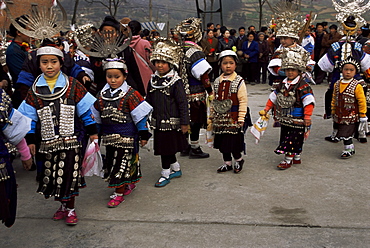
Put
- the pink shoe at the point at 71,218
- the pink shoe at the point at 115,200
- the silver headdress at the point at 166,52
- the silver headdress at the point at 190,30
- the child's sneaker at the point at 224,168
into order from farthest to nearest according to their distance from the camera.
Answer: the silver headdress at the point at 190,30 < the child's sneaker at the point at 224,168 < the silver headdress at the point at 166,52 < the pink shoe at the point at 115,200 < the pink shoe at the point at 71,218

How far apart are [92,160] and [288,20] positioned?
14.1ft

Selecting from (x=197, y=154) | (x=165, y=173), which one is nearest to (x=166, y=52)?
(x=165, y=173)

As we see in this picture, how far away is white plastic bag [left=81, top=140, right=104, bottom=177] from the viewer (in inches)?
160

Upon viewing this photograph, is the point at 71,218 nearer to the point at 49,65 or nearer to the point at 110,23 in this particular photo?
the point at 49,65

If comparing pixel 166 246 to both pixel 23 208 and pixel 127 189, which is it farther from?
pixel 23 208

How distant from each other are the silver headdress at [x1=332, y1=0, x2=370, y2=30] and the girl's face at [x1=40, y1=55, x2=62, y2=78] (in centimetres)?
495

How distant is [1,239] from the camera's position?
3.70 m

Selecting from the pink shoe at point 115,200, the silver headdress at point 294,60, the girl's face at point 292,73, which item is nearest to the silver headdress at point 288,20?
the silver headdress at point 294,60

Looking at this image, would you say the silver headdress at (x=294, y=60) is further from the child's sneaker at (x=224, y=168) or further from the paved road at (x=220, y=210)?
the child's sneaker at (x=224, y=168)

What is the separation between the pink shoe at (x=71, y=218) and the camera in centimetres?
392

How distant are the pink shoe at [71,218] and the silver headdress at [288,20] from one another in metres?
4.10

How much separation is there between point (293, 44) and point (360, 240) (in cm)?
353

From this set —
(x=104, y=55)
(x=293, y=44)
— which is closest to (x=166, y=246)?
(x=104, y=55)

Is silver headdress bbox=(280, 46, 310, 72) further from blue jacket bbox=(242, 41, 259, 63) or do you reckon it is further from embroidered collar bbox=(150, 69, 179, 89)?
blue jacket bbox=(242, 41, 259, 63)
